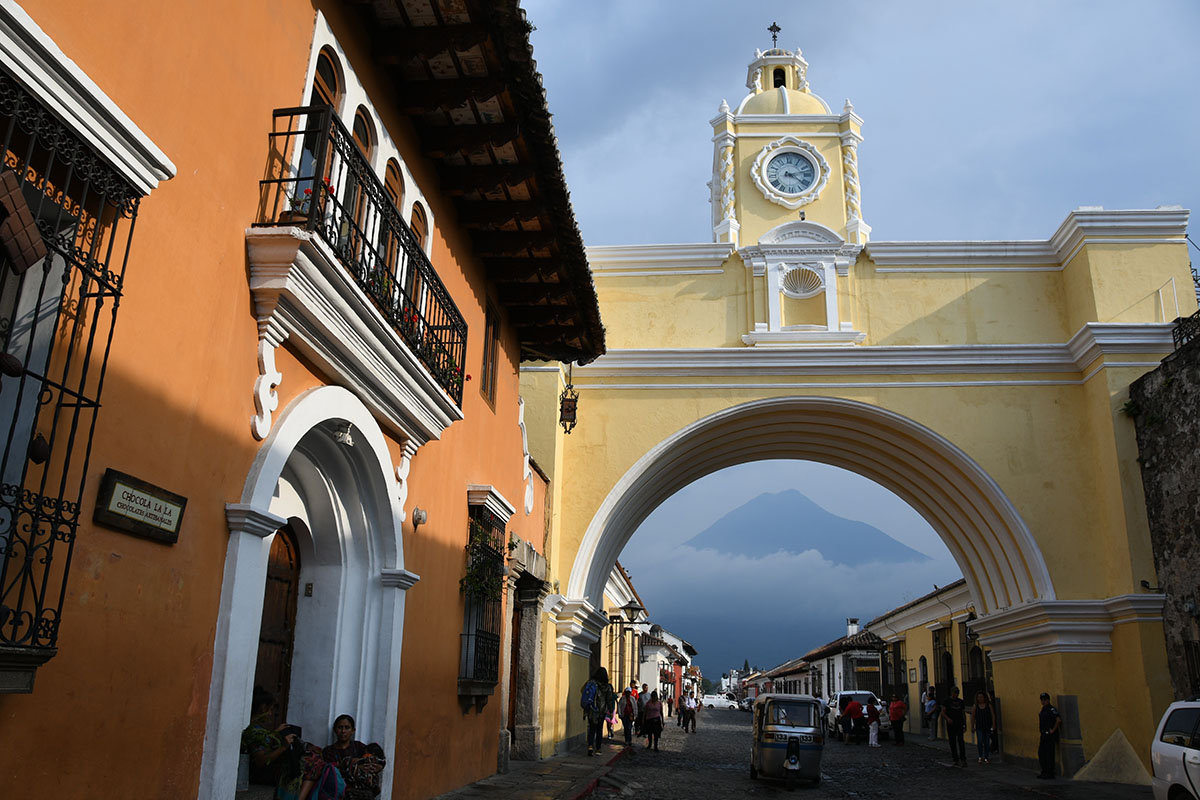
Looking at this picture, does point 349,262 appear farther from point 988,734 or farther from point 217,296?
point 988,734

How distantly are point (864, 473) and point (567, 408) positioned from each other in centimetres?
810

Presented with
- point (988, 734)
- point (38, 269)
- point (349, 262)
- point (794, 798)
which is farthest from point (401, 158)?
point (988, 734)

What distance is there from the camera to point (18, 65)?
11.5 ft

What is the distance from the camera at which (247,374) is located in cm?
553

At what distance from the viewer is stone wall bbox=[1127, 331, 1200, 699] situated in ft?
46.1

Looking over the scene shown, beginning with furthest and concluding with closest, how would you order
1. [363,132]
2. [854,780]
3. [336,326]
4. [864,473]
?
[864,473] → [854,780] → [363,132] → [336,326]

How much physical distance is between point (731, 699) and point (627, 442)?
75.7m

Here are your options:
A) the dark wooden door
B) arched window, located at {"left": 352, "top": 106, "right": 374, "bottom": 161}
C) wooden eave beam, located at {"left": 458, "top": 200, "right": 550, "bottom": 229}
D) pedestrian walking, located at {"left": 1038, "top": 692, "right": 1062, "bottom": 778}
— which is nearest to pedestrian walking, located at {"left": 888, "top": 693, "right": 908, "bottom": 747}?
pedestrian walking, located at {"left": 1038, "top": 692, "right": 1062, "bottom": 778}

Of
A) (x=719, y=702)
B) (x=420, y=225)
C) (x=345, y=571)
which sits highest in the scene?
(x=420, y=225)

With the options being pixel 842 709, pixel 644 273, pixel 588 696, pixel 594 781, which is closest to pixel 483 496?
pixel 594 781

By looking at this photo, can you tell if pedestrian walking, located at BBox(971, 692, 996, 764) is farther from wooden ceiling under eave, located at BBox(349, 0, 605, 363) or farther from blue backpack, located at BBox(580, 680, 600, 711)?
wooden ceiling under eave, located at BBox(349, 0, 605, 363)

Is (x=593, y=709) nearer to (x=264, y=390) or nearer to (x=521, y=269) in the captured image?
(x=521, y=269)

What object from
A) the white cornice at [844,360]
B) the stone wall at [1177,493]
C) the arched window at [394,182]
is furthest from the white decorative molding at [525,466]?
the stone wall at [1177,493]

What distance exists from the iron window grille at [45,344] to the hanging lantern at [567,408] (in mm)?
12403
